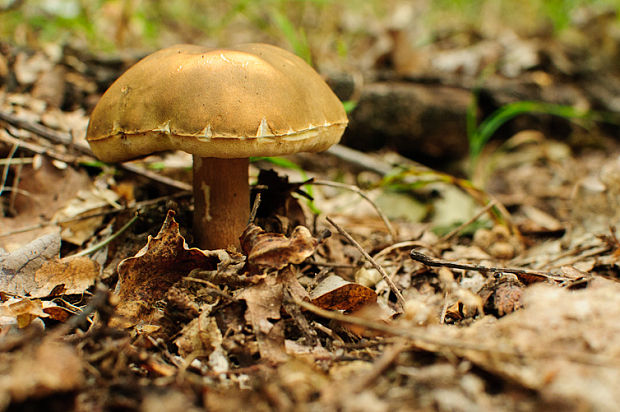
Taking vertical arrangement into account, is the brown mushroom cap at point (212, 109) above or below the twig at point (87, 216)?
above

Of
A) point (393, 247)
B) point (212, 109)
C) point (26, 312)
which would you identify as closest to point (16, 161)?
point (26, 312)

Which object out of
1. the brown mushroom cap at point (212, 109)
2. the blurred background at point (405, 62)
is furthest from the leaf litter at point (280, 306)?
the blurred background at point (405, 62)

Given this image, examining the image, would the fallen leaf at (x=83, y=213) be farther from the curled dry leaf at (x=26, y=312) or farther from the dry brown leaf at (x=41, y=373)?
the dry brown leaf at (x=41, y=373)

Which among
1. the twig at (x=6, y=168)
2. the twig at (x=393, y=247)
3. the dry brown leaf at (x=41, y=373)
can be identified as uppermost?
the twig at (x=6, y=168)

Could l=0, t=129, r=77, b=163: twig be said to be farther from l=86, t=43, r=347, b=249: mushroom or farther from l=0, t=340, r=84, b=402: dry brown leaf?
l=0, t=340, r=84, b=402: dry brown leaf

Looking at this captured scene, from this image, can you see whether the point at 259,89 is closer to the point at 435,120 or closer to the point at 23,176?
the point at 23,176

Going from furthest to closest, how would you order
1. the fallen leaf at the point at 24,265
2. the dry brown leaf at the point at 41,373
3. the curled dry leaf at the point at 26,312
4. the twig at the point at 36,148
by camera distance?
the twig at the point at 36,148 < the fallen leaf at the point at 24,265 < the curled dry leaf at the point at 26,312 < the dry brown leaf at the point at 41,373

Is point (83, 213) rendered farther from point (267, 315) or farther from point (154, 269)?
point (267, 315)
